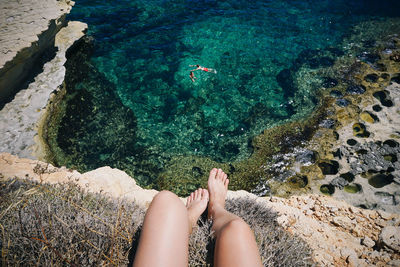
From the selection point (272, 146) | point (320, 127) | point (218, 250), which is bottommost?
point (272, 146)

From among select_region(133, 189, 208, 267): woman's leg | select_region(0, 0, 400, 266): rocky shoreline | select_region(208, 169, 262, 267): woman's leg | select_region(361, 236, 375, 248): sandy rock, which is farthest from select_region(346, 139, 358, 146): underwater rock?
select_region(133, 189, 208, 267): woman's leg

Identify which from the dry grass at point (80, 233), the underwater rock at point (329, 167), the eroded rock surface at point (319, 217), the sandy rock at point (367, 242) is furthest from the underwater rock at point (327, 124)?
the dry grass at point (80, 233)

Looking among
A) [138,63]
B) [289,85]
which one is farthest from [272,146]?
[138,63]

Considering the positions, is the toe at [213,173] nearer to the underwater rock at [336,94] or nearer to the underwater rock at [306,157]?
the underwater rock at [306,157]

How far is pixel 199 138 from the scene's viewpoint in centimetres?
387

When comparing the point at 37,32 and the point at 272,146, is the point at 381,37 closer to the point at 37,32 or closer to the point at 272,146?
the point at 272,146

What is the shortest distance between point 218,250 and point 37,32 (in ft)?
15.7

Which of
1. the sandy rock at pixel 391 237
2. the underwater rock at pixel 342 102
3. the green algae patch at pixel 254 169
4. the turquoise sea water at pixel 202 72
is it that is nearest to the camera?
the sandy rock at pixel 391 237

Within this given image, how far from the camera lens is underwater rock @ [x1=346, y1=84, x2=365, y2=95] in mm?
4383

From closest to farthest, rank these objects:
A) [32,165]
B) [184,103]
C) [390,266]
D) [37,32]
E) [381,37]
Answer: [390,266]
[32,165]
[37,32]
[184,103]
[381,37]

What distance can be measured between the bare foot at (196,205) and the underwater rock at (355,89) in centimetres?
368

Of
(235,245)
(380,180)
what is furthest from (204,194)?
(380,180)

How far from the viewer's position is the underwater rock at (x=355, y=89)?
14.4ft

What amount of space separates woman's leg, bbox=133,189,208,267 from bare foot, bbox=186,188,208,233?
586 millimetres
